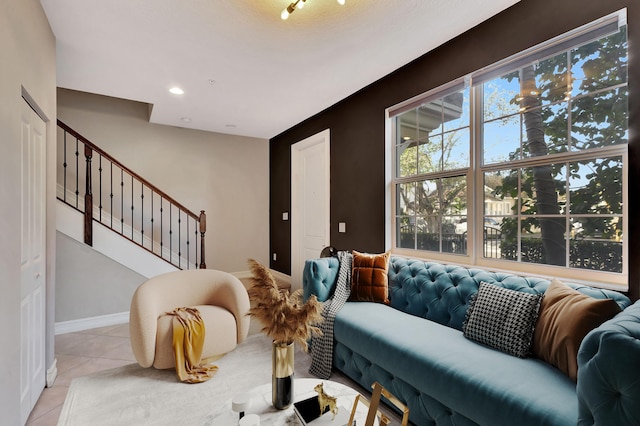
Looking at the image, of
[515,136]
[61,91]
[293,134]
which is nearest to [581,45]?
[515,136]

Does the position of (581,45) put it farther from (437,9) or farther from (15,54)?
(15,54)

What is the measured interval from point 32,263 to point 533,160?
3534mm

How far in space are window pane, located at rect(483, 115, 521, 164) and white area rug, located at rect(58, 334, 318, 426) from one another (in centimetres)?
231

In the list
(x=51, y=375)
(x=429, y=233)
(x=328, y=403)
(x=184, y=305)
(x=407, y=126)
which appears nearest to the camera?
(x=328, y=403)

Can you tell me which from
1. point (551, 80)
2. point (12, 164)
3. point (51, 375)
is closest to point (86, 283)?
point (51, 375)

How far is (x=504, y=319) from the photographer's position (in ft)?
5.76

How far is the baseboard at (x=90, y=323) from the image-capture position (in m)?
Result: 3.32

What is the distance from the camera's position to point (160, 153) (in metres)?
4.98

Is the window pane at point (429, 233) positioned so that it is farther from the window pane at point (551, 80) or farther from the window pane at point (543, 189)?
the window pane at point (551, 80)

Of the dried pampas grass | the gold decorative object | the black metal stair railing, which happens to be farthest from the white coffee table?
the black metal stair railing

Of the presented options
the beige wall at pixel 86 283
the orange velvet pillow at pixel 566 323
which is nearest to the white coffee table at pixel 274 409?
the orange velvet pillow at pixel 566 323

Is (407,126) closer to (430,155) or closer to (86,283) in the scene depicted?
(430,155)

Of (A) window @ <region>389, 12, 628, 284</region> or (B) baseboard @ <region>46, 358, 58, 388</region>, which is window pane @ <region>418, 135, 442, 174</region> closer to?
(A) window @ <region>389, 12, 628, 284</region>

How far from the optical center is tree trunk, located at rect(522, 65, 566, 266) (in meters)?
2.12
